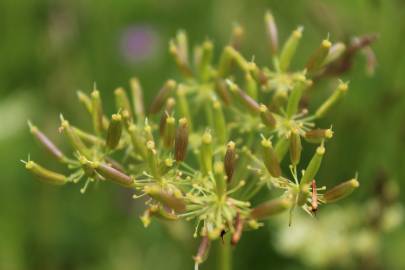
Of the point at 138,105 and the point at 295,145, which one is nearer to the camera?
the point at 295,145

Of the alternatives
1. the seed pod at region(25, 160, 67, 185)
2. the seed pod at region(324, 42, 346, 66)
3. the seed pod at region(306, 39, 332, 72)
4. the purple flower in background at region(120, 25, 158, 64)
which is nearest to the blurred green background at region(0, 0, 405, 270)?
the purple flower in background at region(120, 25, 158, 64)

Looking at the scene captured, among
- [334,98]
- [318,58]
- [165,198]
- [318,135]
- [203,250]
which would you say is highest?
[318,58]

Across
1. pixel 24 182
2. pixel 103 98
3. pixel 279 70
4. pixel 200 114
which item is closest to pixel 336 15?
pixel 200 114

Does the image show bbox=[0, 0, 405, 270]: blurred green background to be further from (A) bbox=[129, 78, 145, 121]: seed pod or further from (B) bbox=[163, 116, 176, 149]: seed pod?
(B) bbox=[163, 116, 176, 149]: seed pod

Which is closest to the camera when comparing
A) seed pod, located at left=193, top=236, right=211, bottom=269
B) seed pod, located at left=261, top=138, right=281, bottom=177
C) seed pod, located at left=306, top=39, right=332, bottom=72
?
seed pod, located at left=193, top=236, right=211, bottom=269

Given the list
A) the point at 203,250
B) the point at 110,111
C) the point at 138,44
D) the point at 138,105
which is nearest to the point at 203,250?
the point at 203,250

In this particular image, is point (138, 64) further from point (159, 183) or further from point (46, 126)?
point (159, 183)

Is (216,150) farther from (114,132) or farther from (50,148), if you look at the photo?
(50,148)

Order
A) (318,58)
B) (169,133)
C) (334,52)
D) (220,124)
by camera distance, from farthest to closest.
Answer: (334,52), (318,58), (220,124), (169,133)
